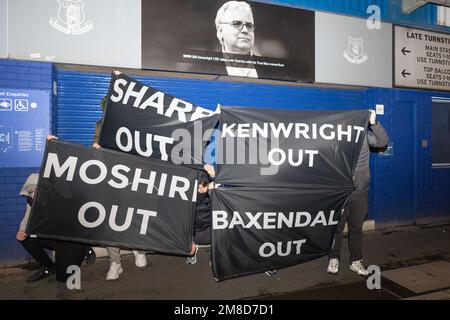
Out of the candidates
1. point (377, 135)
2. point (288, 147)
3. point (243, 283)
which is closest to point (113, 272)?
point (243, 283)

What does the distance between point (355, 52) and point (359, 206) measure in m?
3.77

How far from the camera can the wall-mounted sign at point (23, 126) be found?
16.0ft

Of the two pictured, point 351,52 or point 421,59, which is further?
point 421,59

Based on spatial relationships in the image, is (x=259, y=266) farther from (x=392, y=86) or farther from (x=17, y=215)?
(x=392, y=86)

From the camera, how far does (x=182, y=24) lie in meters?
5.71

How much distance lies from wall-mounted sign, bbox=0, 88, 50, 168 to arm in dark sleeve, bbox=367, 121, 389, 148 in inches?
184

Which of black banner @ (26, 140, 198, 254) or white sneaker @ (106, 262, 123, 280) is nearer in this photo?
black banner @ (26, 140, 198, 254)

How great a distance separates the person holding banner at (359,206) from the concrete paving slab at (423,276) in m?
0.43

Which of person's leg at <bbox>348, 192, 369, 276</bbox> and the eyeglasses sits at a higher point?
the eyeglasses

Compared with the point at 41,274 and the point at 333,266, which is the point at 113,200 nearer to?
the point at 41,274

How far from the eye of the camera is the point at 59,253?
14.3ft

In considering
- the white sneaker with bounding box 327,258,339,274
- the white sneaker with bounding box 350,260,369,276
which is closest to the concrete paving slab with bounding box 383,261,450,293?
the white sneaker with bounding box 350,260,369,276

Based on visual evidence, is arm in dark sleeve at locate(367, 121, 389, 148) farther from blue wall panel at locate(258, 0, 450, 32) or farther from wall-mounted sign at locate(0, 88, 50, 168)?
wall-mounted sign at locate(0, 88, 50, 168)

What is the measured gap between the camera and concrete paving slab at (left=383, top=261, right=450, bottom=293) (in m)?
4.32
